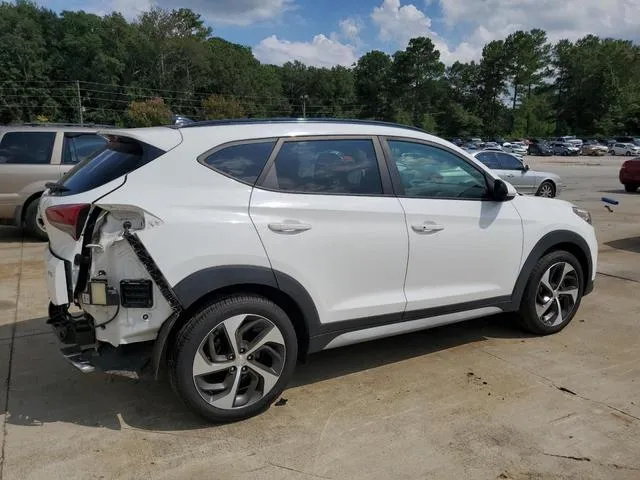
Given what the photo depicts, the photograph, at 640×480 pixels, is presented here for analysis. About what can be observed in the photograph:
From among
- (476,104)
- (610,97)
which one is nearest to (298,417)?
(610,97)

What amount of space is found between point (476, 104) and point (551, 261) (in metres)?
107

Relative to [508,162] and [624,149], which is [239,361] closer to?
[508,162]

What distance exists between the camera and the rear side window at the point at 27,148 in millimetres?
8680

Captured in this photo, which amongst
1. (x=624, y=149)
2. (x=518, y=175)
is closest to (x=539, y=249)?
(x=518, y=175)

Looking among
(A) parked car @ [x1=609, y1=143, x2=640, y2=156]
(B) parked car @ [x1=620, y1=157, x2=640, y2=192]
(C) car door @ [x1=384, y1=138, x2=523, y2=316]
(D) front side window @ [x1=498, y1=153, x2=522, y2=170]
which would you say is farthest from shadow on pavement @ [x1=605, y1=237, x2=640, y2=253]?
(A) parked car @ [x1=609, y1=143, x2=640, y2=156]

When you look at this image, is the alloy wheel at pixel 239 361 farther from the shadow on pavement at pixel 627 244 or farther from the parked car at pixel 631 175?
the parked car at pixel 631 175

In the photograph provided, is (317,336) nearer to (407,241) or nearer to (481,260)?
(407,241)

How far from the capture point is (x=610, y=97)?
90.8 meters

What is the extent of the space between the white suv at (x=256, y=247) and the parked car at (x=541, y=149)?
6406 centimetres

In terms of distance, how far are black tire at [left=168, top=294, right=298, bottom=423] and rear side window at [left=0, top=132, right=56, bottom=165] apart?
6.97 metres

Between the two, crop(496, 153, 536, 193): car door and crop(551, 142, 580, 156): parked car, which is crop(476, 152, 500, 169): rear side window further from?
crop(551, 142, 580, 156): parked car

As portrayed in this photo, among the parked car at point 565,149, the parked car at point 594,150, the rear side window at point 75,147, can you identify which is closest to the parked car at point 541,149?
the parked car at point 565,149

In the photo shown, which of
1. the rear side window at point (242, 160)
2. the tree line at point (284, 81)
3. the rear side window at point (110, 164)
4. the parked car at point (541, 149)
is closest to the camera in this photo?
the rear side window at point (110, 164)

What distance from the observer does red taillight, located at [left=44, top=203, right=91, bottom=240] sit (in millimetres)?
3023
